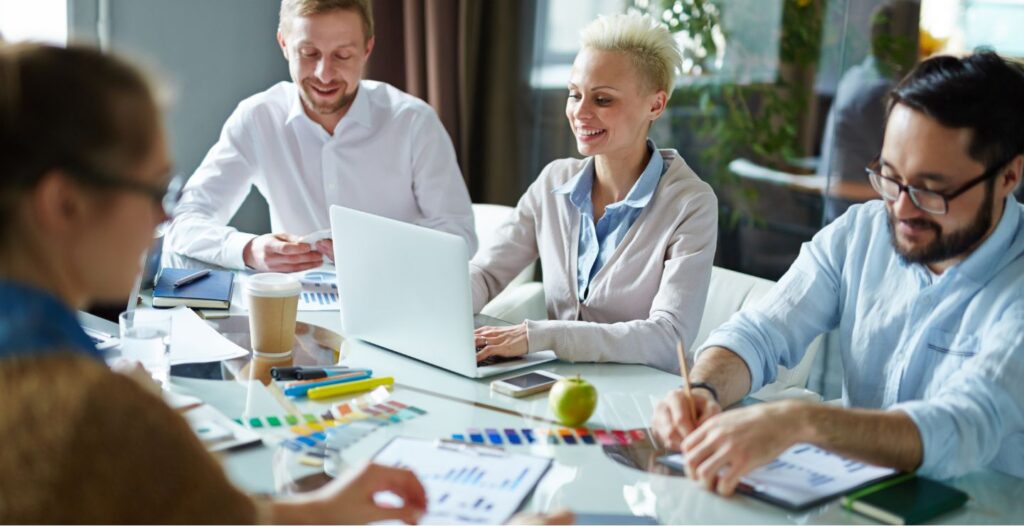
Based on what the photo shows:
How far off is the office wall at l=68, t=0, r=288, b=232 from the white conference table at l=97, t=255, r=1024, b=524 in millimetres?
2146

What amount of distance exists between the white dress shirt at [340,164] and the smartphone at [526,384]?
1146mm

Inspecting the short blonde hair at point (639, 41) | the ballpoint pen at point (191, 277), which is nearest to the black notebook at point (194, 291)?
the ballpoint pen at point (191, 277)

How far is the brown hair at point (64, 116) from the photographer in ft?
2.84

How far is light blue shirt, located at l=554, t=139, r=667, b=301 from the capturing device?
232cm

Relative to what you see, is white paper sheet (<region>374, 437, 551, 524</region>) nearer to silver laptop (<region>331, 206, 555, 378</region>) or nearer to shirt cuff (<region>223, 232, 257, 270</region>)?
silver laptop (<region>331, 206, 555, 378</region>)

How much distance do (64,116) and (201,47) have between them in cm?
313

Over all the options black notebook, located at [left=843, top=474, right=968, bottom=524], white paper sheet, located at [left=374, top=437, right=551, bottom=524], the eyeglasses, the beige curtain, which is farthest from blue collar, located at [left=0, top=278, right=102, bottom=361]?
the beige curtain

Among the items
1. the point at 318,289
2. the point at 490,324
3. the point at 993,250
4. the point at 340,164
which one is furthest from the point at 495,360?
the point at 340,164

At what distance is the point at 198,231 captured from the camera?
8.91 ft

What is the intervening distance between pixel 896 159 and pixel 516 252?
1.05 metres

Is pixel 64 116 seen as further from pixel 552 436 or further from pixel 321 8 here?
pixel 321 8

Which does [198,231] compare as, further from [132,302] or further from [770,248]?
[770,248]

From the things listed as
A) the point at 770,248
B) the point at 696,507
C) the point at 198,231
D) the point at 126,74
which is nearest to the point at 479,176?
the point at 770,248

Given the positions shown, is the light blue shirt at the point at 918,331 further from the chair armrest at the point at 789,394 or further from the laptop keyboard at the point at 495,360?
the laptop keyboard at the point at 495,360
